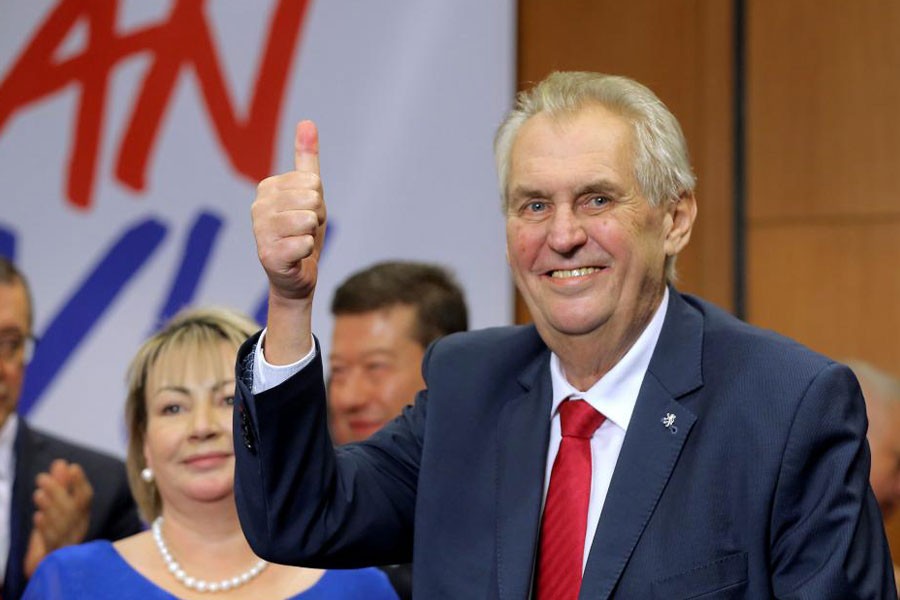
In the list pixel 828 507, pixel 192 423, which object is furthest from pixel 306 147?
pixel 192 423

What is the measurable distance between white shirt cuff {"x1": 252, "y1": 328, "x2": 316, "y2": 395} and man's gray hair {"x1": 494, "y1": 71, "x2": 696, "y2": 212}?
0.33 meters

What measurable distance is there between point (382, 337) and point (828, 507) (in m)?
1.60

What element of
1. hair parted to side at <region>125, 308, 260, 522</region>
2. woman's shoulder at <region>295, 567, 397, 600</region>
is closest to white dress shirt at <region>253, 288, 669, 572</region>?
woman's shoulder at <region>295, 567, 397, 600</region>

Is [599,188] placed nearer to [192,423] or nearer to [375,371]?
[192,423]

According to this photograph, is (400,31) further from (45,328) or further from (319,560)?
(319,560)

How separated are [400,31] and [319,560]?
2.29m

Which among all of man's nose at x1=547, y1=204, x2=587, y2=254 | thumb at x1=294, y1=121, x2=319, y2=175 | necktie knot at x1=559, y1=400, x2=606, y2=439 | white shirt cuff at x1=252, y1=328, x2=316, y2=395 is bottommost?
necktie knot at x1=559, y1=400, x2=606, y2=439

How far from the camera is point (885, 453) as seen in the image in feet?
9.33

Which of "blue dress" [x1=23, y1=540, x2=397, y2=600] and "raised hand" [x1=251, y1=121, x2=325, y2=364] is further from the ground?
"raised hand" [x1=251, y1=121, x2=325, y2=364]

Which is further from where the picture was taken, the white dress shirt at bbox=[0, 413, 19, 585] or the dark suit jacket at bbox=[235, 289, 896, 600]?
the white dress shirt at bbox=[0, 413, 19, 585]

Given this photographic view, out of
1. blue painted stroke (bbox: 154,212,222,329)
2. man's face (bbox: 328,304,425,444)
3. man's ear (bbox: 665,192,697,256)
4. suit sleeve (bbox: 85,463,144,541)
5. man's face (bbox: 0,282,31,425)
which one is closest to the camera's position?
man's ear (bbox: 665,192,697,256)

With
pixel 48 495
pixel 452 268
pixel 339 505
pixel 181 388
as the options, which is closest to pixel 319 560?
pixel 339 505

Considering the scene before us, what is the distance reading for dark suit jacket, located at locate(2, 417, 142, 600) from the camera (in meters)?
3.04

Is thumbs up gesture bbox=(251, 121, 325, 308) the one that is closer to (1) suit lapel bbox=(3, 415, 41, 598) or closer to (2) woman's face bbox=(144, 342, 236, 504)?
(2) woman's face bbox=(144, 342, 236, 504)
